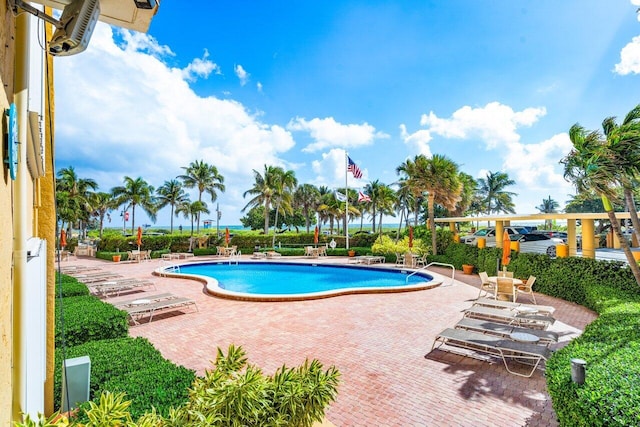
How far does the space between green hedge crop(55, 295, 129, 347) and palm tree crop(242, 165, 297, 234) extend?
Result: 24563 mm

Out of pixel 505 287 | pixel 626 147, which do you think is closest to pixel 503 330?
pixel 505 287

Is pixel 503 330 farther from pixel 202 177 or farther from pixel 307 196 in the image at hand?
pixel 307 196

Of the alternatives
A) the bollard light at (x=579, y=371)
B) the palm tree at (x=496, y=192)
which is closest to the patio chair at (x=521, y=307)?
the bollard light at (x=579, y=371)

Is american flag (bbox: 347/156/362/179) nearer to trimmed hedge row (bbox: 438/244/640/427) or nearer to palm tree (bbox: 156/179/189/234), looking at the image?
trimmed hedge row (bbox: 438/244/640/427)

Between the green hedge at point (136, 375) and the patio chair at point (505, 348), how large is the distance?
497 centimetres

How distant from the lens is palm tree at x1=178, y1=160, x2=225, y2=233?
34531 mm

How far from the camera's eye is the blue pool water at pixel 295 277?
14.6 m

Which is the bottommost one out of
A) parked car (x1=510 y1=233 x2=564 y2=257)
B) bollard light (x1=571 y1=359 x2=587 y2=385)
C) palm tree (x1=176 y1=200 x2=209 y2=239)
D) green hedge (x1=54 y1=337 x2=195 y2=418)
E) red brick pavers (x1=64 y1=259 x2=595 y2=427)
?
red brick pavers (x1=64 y1=259 x2=595 y2=427)

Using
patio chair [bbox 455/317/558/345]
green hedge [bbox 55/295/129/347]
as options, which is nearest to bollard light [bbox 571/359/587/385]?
patio chair [bbox 455/317/558/345]

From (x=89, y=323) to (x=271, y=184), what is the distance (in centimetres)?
2629

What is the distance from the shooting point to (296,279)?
16.8 metres

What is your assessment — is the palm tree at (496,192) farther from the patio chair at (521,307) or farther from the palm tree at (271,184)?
the patio chair at (521,307)

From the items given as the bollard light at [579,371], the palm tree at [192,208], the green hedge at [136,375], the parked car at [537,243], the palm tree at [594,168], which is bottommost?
the green hedge at [136,375]

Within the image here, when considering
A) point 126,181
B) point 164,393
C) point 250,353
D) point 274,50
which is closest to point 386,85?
point 274,50
